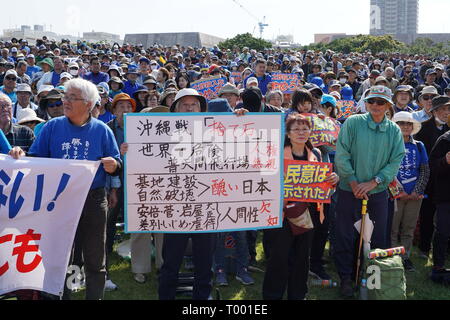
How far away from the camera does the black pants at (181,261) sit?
13.6 ft

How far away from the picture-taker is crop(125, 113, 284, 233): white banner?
4090 mm

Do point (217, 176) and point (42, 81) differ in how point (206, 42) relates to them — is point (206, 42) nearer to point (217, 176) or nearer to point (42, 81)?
point (42, 81)

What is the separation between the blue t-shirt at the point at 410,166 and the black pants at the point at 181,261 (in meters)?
2.91

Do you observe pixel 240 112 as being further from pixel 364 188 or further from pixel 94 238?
pixel 94 238

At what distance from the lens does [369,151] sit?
186 inches

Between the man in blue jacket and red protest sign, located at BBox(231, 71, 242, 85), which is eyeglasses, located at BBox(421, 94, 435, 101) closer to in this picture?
the man in blue jacket

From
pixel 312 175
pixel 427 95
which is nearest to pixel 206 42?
pixel 427 95

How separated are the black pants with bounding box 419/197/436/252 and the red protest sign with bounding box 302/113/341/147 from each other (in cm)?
215

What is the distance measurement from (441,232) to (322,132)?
1970mm

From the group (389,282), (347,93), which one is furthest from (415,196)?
(347,93)

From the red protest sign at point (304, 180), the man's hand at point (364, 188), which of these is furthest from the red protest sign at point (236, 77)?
the red protest sign at point (304, 180)

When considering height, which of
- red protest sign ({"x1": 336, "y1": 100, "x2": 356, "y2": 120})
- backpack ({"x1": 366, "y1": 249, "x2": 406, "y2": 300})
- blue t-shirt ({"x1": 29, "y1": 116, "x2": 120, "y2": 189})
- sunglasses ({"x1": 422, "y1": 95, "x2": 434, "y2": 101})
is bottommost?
backpack ({"x1": 366, "y1": 249, "x2": 406, "y2": 300})

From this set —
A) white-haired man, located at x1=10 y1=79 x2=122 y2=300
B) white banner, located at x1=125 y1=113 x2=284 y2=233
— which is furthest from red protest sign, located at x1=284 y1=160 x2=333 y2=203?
white-haired man, located at x1=10 y1=79 x2=122 y2=300


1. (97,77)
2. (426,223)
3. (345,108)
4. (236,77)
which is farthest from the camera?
(236,77)
